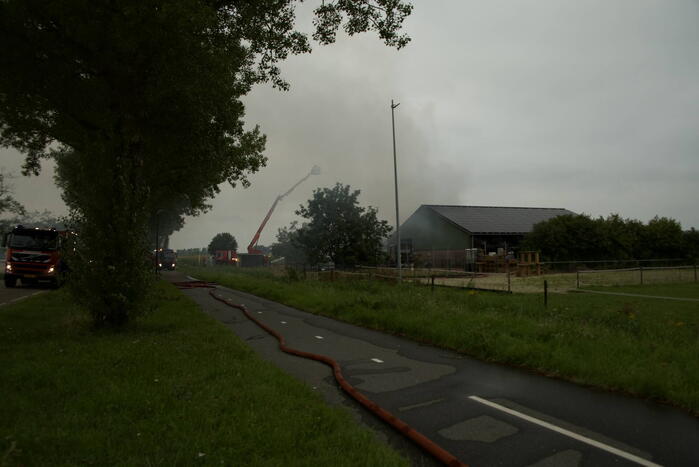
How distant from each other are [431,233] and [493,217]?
7.01m

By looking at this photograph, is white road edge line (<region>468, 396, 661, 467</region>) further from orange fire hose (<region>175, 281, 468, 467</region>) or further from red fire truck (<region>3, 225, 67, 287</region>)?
red fire truck (<region>3, 225, 67, 287</region>)

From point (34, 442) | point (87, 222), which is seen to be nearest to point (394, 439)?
point (34, 442)

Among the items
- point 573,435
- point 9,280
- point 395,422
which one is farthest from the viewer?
point 9,280

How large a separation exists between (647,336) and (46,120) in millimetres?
23639

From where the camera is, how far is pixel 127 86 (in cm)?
1300

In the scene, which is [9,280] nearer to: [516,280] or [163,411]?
[163,411]

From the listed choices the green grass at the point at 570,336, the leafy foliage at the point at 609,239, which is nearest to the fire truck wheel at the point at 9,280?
the green grass at the point at 570,336

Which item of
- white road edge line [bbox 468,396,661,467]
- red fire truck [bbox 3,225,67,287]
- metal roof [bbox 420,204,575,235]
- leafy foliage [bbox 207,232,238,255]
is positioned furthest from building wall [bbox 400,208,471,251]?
leafy foliage [bbox 207,232,238,255]

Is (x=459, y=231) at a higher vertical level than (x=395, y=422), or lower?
higher

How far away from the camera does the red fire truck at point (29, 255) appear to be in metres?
22.9

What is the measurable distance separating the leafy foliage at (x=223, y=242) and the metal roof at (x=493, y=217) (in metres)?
84.6

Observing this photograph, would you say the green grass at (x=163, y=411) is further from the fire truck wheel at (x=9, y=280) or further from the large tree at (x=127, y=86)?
the fire truck wheel at (x=9, y=280)

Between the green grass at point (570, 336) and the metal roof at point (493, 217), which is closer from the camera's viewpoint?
the green grass at point (570, 336)

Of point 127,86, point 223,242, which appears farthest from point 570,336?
point 223,242
